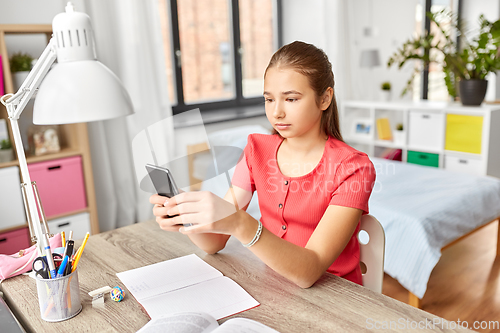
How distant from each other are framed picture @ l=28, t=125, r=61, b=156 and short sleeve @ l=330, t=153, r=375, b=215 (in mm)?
1901

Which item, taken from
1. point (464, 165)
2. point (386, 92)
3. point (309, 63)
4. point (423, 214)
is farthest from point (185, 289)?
point (386, 92)

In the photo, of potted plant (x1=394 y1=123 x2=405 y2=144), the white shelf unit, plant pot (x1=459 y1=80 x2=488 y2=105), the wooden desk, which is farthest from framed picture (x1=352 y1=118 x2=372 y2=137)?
the wooden desk

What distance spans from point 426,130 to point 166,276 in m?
2.99

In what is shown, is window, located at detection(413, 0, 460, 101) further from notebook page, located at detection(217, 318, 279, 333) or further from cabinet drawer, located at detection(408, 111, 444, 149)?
notebook page, located at detection(217, 318, 279, 333)

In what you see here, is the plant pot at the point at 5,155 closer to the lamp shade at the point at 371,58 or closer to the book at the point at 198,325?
the book at the point at 198,325

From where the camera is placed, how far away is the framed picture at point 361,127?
389cm

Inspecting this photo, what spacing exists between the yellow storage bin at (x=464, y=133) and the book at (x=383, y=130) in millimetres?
539

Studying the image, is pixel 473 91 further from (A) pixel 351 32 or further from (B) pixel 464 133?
(A) pixel 351 32

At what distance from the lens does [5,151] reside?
2.28 meters

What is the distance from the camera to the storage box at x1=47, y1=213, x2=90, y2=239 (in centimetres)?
247

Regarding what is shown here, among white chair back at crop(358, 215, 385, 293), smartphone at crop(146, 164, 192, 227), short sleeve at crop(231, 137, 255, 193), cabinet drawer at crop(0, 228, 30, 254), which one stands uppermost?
smartphone at crop(146, 164, 192, 227)

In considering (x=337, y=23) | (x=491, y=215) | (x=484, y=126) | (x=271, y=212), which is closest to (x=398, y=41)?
(x=337, y=23)

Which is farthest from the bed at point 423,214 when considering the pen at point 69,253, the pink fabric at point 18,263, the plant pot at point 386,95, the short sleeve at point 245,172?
the plant pot at point 386,95

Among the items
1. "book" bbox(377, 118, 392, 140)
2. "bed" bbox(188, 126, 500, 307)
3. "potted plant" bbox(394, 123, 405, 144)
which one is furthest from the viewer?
"book" bbox(377, 118, 392, 140)
